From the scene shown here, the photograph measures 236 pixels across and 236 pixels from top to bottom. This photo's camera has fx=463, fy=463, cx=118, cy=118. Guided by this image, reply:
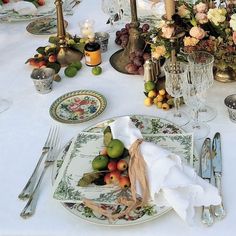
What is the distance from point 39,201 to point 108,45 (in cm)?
75

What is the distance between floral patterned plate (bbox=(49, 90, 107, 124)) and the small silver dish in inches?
12.6

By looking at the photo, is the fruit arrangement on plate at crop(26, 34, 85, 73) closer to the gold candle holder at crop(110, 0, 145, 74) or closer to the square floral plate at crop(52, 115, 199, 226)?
the gold candle holder at crop(110, 0, 145, 74)

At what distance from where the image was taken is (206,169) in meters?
0.96

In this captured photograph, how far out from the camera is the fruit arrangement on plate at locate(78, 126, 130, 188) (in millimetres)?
931

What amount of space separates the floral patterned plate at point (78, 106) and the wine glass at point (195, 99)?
0.24m

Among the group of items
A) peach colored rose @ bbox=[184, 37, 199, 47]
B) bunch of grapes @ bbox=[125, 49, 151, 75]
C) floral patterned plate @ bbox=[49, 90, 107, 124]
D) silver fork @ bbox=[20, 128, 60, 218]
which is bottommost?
silver fork @ bbox=[20, 128, 60, 218]

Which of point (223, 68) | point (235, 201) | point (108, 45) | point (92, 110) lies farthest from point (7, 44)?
point (235, 201)

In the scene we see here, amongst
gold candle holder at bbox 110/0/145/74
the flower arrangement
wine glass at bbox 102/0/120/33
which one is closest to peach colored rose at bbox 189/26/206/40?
the flower arrangement

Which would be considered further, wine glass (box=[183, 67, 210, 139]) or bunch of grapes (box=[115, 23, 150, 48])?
bunch of grapes (box=[115, 23, 150, 48])

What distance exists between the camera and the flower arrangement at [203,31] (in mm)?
1171

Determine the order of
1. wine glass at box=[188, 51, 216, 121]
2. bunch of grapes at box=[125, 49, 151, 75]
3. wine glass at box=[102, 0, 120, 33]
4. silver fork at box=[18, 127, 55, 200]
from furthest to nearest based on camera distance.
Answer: wine glass at box=[102, 0, 120, 33]
bunch of grapes at box=[125, 49, 151, 75]
wine glass at box=[188, 51, 216, 121]
silver fork at box=[18, 127, 55, 200]

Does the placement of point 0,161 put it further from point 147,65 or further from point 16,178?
point 147,65

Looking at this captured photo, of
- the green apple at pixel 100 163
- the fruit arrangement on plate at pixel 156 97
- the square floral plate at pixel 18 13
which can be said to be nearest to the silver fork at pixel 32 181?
the green apple at pixel 100 163

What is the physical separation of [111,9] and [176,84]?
62 centimetres
